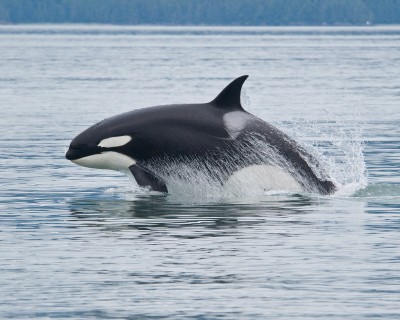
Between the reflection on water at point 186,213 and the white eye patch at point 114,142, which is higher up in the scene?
the white eye patch at point 114,142

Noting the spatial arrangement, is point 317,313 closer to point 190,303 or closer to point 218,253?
point 190,303

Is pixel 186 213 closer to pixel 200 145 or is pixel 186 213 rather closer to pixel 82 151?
pixel 200 145

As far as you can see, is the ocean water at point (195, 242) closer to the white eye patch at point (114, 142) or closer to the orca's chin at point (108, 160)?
the orca's chin at point (108, 160)

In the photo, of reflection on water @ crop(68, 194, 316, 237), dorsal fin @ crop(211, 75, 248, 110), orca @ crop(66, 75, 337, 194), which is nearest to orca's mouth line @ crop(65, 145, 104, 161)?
orca @ crop(66, 75, 337, 194)

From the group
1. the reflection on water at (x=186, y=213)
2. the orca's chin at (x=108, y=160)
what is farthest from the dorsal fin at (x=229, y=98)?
the orca's chin at (x=108, y=160)

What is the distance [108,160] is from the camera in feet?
64.8

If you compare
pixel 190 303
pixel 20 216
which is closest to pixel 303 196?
pixel 20 216

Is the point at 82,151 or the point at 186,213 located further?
the point at 82,151

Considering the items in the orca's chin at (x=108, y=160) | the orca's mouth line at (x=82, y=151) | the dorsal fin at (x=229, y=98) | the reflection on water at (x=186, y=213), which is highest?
the dorsal fin at (x=229, y=98)

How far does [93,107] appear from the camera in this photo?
42812mm

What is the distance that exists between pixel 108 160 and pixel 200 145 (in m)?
1.39

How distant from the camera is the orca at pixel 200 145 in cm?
1916

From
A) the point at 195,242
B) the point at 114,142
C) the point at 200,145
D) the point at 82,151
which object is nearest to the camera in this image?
the point at 195,242

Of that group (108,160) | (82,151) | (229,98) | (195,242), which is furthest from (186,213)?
(195,242)
